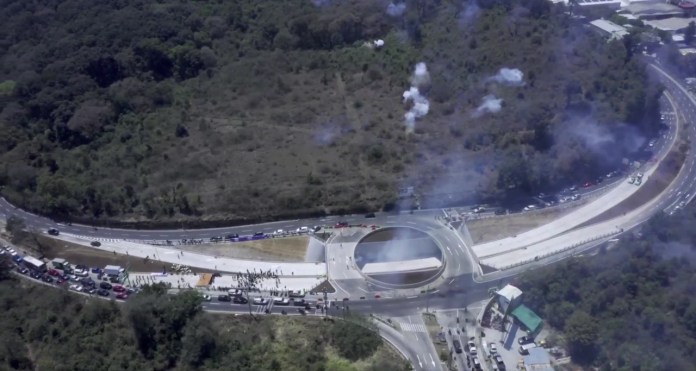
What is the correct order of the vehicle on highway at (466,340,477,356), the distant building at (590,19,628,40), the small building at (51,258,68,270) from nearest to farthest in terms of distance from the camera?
the vehicle on highway at (466,340,477,356) → the small building at (51,258,68,270) → the distant building at (590,19,628,40)

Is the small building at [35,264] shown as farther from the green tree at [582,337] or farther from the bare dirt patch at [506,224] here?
the green tree at [582,337]

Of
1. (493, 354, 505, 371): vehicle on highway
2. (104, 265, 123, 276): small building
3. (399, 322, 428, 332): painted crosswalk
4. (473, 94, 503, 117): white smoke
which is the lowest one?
(493, 354, 505, 371): vehicle on highway

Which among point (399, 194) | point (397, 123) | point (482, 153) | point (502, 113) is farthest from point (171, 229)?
point (502, 113)

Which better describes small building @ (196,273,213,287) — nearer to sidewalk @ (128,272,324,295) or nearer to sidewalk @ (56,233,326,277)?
sidewalk @ (128,272,324,295)

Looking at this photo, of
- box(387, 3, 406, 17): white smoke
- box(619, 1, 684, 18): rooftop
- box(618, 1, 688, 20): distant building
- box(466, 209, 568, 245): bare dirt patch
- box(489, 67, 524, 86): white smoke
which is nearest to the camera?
box(466, 209, 568, 245): bare dirt patch

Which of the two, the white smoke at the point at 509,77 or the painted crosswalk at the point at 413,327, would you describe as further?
the white smoke at the point at 509,77

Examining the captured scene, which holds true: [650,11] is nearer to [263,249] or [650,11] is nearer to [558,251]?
[558,251]

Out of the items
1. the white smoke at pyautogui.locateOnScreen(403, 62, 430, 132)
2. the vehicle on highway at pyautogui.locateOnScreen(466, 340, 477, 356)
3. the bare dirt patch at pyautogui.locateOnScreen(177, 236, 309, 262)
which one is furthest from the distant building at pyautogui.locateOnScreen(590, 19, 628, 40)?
the vehicle on highway at pyautogui.locateOnScreen(466, 340, 477, 356)

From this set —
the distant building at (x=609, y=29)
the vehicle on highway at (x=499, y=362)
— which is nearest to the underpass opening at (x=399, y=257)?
the vehicle on highway at (x=499, y=362)
